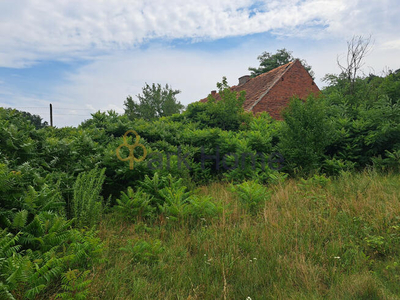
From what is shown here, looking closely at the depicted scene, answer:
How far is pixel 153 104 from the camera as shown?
123 feet

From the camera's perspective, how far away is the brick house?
55.7ft

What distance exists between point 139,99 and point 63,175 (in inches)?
1388

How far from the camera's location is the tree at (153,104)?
35409 millimetres

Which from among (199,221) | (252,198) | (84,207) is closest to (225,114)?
(252,198)

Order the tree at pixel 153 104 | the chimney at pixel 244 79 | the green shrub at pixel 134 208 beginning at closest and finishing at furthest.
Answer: the green shrub at pixel 134 208 < the chimney at pixel 244 79 < the tree at pixel 153 104

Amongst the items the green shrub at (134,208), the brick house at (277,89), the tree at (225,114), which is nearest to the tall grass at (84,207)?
the green shrub at (134,208)

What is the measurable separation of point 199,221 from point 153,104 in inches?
1357

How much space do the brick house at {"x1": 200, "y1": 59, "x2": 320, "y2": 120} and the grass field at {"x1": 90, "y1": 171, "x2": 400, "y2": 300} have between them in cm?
1251

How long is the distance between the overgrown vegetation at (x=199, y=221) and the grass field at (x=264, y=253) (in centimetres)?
2

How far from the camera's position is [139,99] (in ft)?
126

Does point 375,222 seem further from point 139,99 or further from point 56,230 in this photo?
point 139,99
